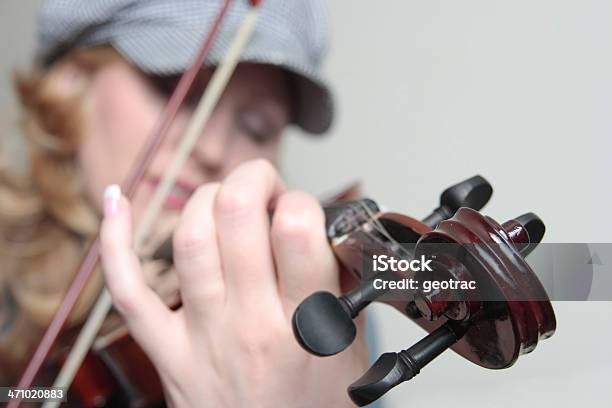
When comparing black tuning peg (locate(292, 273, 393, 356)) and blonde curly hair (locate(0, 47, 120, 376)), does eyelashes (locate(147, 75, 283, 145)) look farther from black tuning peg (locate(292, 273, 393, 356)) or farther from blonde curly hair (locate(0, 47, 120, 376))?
black tuning peg (locate(292, 273, 393, 356))

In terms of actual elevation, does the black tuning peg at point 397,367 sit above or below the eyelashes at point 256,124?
above

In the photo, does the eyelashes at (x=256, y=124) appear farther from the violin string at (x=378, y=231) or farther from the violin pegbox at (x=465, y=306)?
the violin pegbox at (x=465, y=306)

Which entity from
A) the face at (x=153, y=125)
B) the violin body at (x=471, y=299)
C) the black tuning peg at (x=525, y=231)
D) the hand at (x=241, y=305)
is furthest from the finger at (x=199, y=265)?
the face at (x=153, y=125)

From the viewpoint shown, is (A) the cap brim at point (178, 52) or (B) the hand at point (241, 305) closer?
(B) the hand at point (241, 305)

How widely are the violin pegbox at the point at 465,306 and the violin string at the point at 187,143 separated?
352mm

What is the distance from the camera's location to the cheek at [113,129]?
2.31 feet

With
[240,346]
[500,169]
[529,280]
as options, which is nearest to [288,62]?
[500,169]

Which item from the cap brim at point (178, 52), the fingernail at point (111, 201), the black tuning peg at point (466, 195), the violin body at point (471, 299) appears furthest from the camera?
the cap brim at point (178, 52)

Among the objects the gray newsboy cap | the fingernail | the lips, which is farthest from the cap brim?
the fingernail

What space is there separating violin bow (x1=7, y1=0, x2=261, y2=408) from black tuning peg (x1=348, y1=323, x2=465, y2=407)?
37 centimetres

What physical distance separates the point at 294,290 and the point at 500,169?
27 centimetres

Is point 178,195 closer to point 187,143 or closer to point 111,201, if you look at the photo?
point 187,143

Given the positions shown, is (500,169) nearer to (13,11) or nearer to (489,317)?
(489,317)

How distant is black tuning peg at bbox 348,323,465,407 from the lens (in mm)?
226
